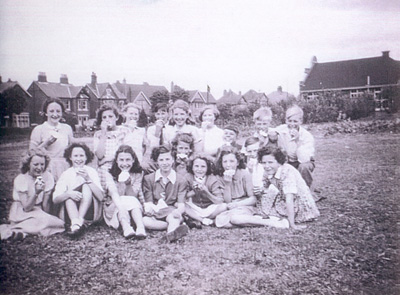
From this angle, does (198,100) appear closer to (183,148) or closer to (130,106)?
(183,148)

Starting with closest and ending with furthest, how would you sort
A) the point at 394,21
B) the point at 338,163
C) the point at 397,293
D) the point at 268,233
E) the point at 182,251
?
the point at 397,293 < the point at 182,251 < the point at 268,233 < the point at 394,21 < the point at 338,163

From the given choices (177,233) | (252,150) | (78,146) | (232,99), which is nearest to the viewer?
(177,233)

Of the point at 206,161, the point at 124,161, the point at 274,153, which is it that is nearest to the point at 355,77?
the point at 274,153

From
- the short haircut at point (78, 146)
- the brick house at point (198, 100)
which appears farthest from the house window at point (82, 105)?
the brick house at point (198, 100)

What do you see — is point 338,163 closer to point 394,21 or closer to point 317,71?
point 317,71

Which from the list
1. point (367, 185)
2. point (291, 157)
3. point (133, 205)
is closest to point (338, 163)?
point (367, 185)

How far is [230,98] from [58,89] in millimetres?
1769

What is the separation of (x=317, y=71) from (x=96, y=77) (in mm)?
2286

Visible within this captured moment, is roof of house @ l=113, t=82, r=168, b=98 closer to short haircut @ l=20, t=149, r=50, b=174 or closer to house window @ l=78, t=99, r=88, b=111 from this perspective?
house window @ l=78, t=99, r=88, b=111

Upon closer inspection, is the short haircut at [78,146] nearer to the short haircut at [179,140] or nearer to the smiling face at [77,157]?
the smiling face at [77,157]

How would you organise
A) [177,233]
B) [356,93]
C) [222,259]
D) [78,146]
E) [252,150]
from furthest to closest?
[356,93] < [252,150] < [78,146] < [177,233] < [222,259]

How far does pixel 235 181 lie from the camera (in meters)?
3.17

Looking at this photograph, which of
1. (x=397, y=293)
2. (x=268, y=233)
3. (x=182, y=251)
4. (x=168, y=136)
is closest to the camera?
(x=397, y=293)

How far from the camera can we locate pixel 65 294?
2.44m
